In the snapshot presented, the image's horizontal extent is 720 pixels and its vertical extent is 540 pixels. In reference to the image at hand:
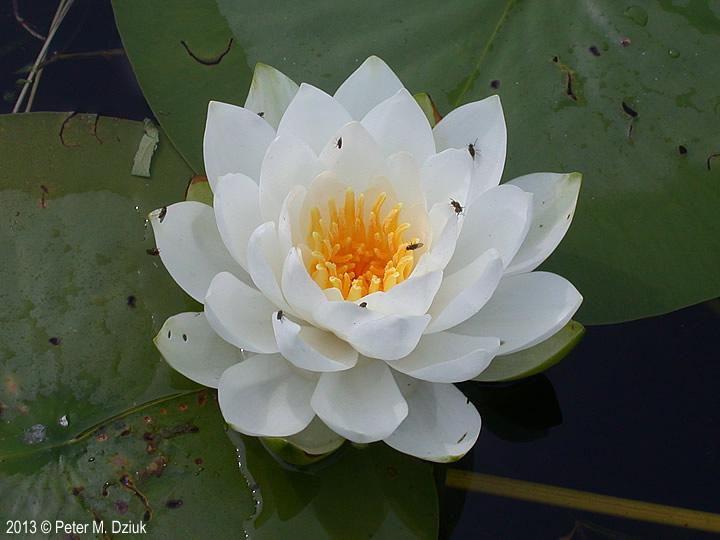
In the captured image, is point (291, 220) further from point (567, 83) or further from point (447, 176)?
point (567, 83)

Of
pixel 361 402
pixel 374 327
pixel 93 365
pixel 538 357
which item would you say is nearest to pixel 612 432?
pixel 538 357

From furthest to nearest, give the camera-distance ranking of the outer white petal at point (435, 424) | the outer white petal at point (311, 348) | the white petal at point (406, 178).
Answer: the white petal at point (406, 178), the outer white petal at point (435, 424), the outer white petal at point (311, 348)

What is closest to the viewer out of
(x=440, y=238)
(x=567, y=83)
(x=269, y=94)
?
(x=440, y=238)

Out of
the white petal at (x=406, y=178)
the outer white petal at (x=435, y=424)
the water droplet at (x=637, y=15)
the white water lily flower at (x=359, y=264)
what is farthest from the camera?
the water droplet at (x=637, y=15)

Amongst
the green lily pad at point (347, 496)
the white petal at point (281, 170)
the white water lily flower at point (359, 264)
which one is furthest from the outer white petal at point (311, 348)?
the green lily pad at point (347, 496)

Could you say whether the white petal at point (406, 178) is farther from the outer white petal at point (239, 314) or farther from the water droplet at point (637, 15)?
the water droplet at point (637, 15)

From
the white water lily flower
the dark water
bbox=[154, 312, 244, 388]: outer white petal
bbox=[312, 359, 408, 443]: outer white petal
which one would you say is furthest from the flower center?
the dark water
